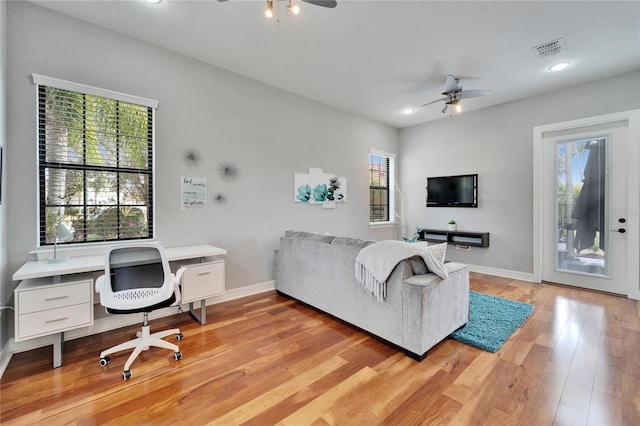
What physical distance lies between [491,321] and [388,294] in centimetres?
139

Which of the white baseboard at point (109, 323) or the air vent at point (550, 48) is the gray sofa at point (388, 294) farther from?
the air vent at point (550, 48)

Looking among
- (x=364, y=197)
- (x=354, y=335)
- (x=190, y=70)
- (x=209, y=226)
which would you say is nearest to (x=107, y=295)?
(x=209, y=226)

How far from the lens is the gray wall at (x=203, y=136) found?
242cm

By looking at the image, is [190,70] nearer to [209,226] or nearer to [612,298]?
[209,226]

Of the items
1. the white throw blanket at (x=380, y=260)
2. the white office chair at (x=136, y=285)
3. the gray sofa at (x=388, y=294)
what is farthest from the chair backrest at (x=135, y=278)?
the white throw blanket at (x=380, y=260)

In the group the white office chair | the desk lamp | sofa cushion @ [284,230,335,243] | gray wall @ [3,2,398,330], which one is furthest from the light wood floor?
gray wall @ [3,2,398,330]

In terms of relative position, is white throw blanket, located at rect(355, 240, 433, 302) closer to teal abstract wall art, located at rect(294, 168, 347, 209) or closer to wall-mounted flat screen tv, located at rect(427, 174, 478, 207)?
teal abstract wall art, located at rect(294, 168, 347, 209)

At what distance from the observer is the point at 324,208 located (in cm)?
486

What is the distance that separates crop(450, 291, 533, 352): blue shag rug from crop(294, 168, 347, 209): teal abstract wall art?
2624 mm

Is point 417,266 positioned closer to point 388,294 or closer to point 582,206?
point 388,294

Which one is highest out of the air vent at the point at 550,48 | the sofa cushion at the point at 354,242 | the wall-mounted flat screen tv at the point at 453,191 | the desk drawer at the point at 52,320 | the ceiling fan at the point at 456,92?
the air vent at the point at 550,48

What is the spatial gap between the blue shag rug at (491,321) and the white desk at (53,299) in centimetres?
322

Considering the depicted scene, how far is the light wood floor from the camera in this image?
163 centimetres

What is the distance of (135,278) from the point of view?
2158 mm
